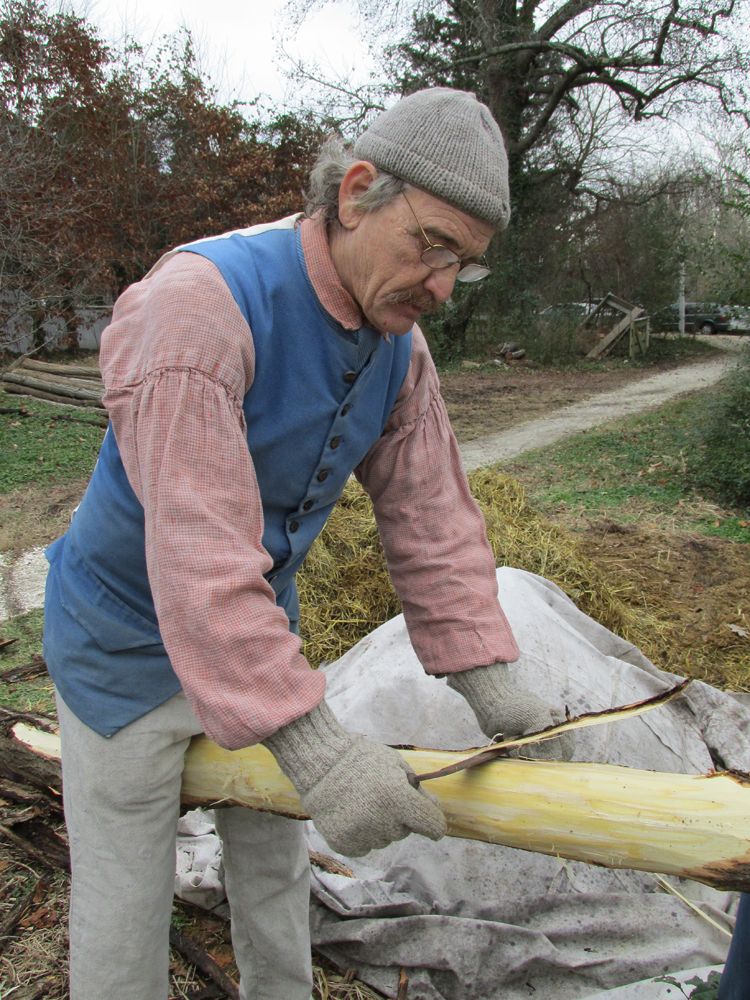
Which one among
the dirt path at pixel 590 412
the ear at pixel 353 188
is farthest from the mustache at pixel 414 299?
the dirt path at pixel 590 412

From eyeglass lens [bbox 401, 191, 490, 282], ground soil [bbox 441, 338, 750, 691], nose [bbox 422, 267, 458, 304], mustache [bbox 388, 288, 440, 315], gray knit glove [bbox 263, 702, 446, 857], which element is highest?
eyeglass lens [bbox 401, 191, 490, 282]

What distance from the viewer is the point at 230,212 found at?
13.9 m

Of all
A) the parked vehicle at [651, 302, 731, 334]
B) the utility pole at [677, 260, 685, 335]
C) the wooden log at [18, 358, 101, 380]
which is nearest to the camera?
the wooden log at [18, 358, 101, 380]

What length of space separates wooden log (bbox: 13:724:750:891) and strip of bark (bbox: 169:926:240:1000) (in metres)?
0.84

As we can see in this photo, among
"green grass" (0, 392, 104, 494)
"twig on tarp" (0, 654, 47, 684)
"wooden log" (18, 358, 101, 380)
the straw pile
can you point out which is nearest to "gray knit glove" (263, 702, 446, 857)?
the straw pile

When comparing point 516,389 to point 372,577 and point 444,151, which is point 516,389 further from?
point 444,151

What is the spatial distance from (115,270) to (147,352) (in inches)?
552

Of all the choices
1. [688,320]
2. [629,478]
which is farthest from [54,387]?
[688,320]

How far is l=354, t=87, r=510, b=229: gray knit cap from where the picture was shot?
4.47 feet

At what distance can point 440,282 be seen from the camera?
4.76 feet

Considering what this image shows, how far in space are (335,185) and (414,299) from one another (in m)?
0.27

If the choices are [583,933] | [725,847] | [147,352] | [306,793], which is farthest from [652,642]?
[147,352]

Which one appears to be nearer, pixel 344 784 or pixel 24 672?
pixel 344 784

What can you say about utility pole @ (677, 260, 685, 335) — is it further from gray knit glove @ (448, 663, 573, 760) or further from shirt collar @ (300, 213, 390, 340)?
shirt collar @ (300, 213, 390, 340)
